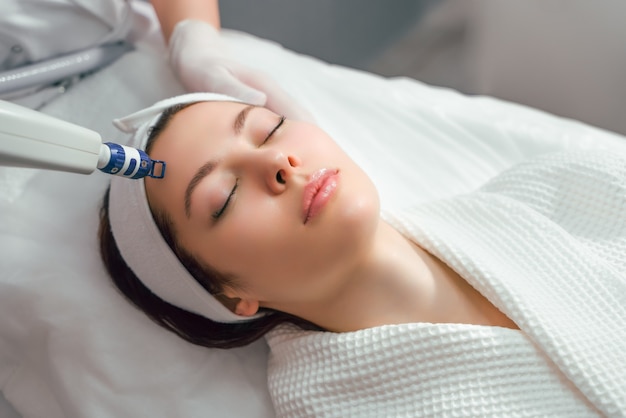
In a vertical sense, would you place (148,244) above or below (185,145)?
below


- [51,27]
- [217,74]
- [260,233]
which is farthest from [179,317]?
[51,27]

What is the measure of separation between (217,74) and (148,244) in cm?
38

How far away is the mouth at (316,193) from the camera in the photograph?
87cm

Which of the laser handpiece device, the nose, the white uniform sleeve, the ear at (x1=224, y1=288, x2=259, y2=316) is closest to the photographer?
the laser handpiece device

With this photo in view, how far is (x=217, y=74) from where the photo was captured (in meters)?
1.18

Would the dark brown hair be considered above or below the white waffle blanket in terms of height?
below

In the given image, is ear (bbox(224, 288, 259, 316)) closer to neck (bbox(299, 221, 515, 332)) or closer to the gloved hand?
neck (bbox(299, 221, 515, 332))

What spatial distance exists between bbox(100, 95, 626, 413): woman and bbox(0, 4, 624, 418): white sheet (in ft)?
0.18

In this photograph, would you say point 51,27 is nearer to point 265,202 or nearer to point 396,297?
point 265,202

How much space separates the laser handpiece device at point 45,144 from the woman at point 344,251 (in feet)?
0.65

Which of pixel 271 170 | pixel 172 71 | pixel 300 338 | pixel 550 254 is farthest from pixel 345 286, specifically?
pixel 172 71

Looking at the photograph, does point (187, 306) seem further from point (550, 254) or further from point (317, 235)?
point (550, 254)

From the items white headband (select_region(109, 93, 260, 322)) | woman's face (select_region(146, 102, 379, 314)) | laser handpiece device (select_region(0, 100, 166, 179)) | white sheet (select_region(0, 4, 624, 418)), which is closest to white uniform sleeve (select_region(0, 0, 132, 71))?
white sheet (select_region(0, 4, 624, 418))

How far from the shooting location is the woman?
2.90 feet
